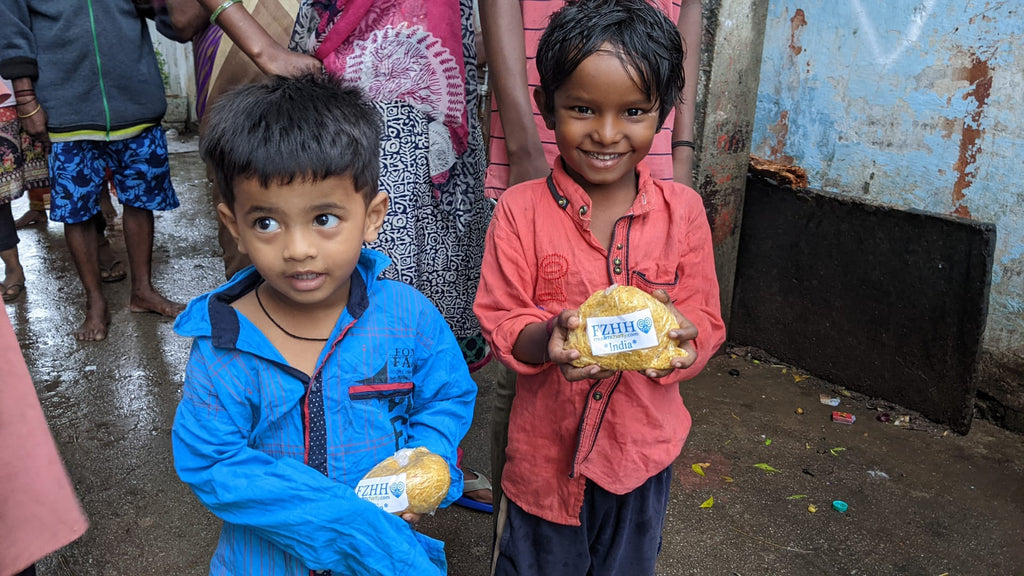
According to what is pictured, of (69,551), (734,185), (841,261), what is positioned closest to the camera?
(69,551)

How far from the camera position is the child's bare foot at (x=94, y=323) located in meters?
4.08

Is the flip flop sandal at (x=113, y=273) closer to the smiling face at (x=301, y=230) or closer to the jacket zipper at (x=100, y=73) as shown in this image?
the jacket zipper at (x=100, y=73)

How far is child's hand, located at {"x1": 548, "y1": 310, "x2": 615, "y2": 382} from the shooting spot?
56.7 inches

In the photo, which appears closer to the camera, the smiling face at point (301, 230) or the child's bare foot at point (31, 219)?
the smiling face at point (301, 230)

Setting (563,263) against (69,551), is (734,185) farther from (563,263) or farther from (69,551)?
(69,551)

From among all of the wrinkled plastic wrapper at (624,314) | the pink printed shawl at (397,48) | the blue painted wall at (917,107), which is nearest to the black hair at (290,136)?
the wrinkled plastic wrapper at (624,314)

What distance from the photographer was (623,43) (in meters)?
1.57

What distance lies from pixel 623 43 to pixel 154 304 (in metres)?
3.60

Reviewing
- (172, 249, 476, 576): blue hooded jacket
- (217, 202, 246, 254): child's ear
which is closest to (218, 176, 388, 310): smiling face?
(217, 202, 246, 254): child's ear

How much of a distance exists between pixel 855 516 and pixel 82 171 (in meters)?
3.80

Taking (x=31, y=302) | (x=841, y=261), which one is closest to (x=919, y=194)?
(x=841, y=261)

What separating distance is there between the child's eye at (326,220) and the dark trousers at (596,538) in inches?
31.3

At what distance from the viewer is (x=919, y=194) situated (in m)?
3.31

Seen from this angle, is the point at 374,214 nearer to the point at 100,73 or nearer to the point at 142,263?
the point at 100,73
